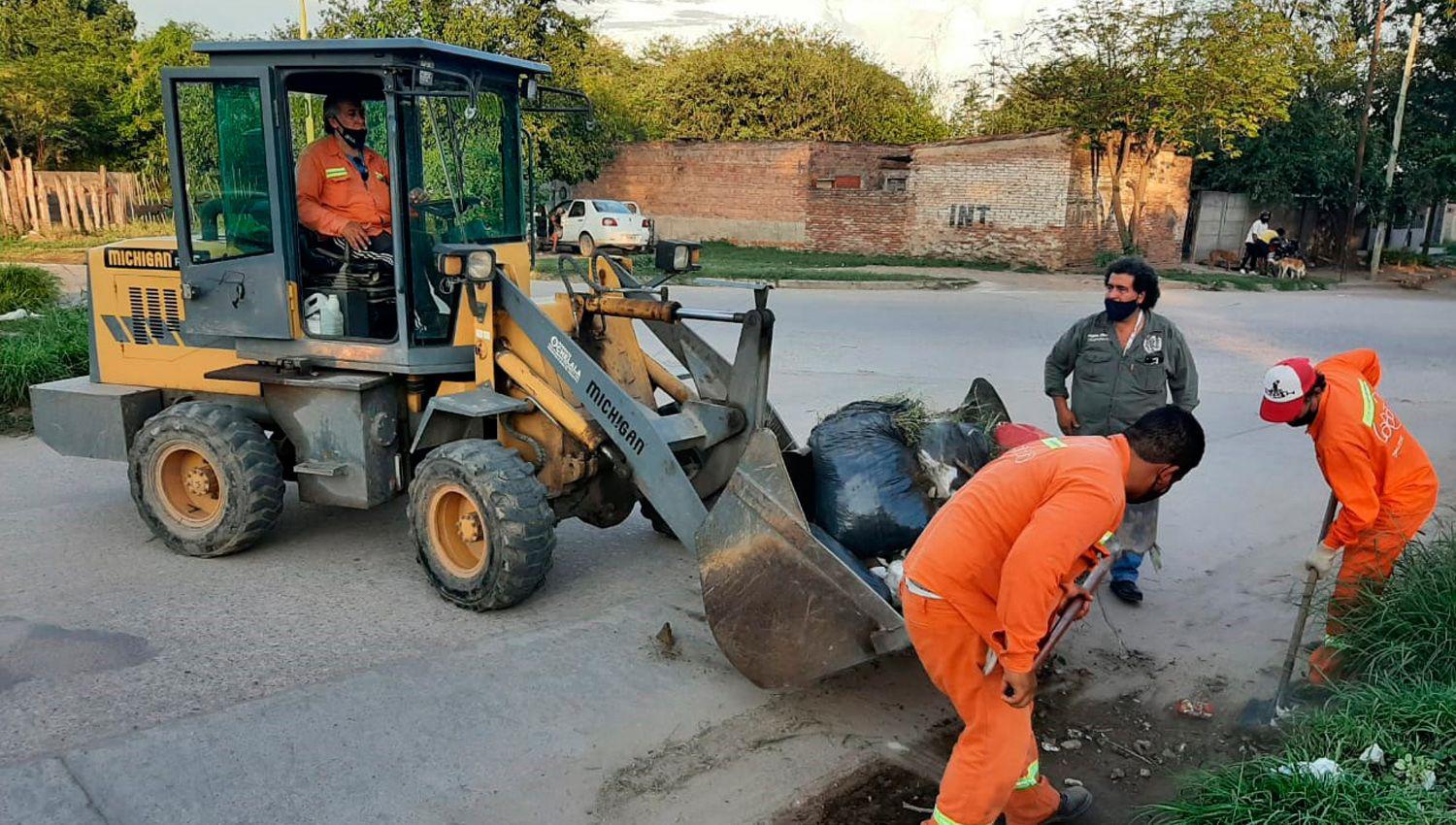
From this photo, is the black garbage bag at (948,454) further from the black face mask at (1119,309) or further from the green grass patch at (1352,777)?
the green grass patch at (1352,777)

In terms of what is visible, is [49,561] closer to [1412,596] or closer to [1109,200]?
[1412,596]

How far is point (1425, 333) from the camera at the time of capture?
46.2 feet

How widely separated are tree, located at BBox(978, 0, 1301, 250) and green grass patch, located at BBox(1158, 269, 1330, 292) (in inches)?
68.5

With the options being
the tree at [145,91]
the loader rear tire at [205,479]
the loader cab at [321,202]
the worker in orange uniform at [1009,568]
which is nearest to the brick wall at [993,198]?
the tree at [145,91]

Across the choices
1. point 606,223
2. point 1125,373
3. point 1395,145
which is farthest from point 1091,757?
point 1395,145

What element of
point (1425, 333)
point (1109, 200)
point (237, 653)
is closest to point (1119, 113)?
point (1109, 200)

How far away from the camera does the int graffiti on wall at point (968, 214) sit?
80.6 feet

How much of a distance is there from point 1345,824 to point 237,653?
404 cm

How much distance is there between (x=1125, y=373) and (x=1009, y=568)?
2.65m

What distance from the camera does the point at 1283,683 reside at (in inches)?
153

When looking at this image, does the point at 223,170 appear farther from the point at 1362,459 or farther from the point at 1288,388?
the point at 1362,459

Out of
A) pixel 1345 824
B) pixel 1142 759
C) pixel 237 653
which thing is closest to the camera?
pixel 1345 824

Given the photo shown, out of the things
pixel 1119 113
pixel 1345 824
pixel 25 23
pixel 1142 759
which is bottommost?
pixel 1142 759

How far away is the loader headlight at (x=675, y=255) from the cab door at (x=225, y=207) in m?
1.83
